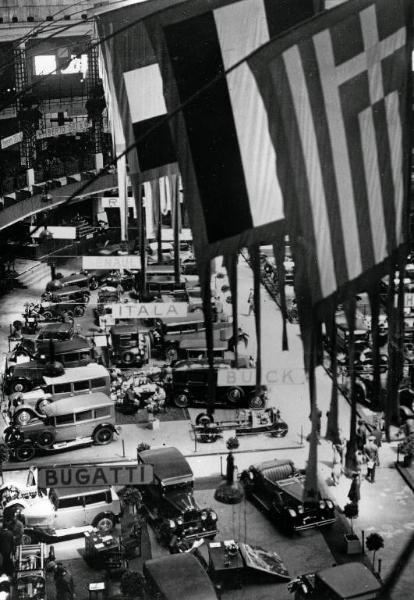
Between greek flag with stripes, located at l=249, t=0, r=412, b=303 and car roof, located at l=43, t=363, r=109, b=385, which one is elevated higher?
greek flag with stripes, located at l=249, t=0, r=412, b=303

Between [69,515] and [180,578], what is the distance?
15.2 ft

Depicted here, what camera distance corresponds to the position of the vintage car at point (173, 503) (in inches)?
635

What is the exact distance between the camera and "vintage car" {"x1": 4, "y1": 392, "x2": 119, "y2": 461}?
20.2 m

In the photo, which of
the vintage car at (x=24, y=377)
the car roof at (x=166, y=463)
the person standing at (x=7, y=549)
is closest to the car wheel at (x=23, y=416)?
the vintage car at (x=24, y=377)

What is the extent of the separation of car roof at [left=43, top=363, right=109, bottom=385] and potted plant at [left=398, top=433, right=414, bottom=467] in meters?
8.53

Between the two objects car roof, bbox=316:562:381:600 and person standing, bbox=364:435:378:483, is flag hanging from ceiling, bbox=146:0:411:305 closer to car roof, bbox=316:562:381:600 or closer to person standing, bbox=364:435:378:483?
→ car roof, bbox=316:562:381:600

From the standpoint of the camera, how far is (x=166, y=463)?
1764 cm

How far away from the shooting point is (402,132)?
8.44 metres

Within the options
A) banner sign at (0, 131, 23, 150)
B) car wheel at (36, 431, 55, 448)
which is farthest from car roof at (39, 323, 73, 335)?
banner sign at (0, 131, 23, 150)

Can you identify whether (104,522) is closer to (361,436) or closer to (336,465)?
(336,465)

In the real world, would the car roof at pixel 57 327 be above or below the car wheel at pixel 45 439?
above

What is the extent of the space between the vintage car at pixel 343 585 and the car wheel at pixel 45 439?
9154 mm

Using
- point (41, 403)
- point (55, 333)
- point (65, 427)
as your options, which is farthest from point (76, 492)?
point (55, 333)

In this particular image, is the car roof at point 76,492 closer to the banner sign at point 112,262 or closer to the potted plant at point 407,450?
the banner sign at point 112,262
